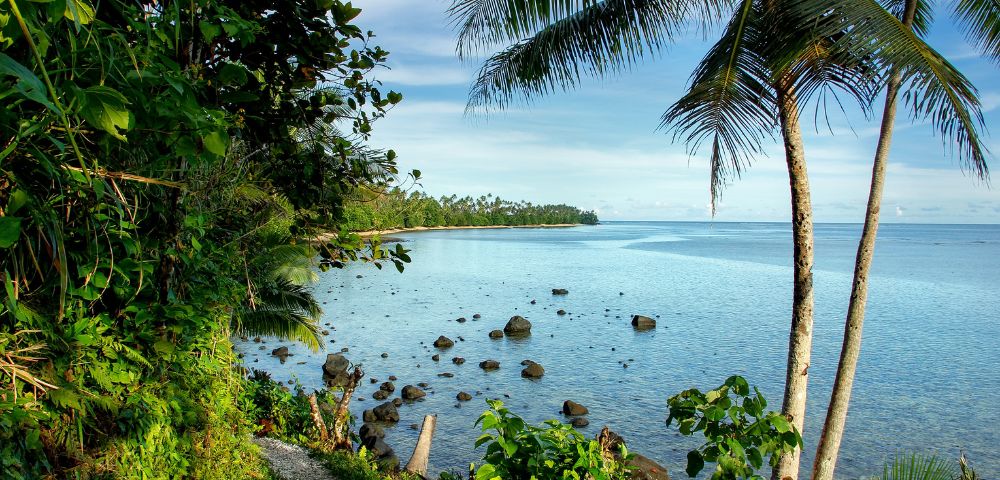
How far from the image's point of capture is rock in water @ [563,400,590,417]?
14.4 metres

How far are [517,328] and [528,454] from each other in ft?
67.0

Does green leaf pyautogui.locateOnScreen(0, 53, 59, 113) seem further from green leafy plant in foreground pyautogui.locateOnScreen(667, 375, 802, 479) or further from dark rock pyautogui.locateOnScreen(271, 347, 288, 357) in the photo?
dark rock pyautogui.locateOnScreen(271, 347, 288, 357)

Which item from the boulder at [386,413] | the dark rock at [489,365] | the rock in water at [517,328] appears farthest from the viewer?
the rock in water at [517,328]

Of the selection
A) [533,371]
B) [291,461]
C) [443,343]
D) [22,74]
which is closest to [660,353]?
[533,371]

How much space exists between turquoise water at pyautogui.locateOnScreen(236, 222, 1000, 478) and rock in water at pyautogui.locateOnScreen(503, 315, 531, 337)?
0.77m

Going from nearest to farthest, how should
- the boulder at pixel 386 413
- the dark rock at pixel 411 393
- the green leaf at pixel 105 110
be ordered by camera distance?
the green leaf at pixel 105 110, the boulder at pixel 386 413, the dark rock at pixel 411 393

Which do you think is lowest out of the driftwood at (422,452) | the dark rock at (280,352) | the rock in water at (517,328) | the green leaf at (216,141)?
the dark rock at (280,352)

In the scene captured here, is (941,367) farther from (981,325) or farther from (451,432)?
(451,432)

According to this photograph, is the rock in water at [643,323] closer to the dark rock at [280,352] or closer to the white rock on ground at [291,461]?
the dark rock at [280,352]

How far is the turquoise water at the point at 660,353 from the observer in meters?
13.7

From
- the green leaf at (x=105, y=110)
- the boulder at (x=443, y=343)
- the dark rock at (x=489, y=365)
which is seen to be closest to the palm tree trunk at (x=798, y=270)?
the green leaf at (x=105, y=110)

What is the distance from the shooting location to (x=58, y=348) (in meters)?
2.55

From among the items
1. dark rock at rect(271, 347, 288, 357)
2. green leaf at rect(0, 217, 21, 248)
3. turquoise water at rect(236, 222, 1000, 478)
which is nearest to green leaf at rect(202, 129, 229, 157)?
green leaf at rect(0, 217, 21, 248)

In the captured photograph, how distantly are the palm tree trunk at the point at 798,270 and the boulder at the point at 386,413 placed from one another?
9.01m
